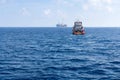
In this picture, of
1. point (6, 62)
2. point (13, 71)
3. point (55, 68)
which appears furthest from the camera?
point (6, 62)

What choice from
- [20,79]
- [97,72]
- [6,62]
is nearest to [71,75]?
[97,72]

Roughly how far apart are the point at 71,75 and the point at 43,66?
900 cm

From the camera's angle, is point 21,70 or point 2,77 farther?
point 21,70

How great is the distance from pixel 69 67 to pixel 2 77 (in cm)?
1317

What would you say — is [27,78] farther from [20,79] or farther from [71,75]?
[71,75]

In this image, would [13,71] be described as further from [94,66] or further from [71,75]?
[94,66]

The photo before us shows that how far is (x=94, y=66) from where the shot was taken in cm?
4841

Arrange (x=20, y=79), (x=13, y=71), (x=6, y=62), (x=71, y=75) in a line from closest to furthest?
(x=20, y=79) < (x=71, y=75) < (x=13, y=71) < (x=6, y=62)

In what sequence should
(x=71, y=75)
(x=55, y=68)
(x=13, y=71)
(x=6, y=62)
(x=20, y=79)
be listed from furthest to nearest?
(x=6, y=62) < (x=55, y=68) < (x=13, y=71) < (x=71, y=75) < (x=20, y=79)

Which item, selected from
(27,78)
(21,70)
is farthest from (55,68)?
(27,78)

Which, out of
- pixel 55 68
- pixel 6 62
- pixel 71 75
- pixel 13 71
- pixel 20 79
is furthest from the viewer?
pixel 6 62

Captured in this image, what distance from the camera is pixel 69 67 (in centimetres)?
4738

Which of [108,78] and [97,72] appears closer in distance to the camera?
[108,78]

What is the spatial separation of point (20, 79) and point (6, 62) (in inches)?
661
